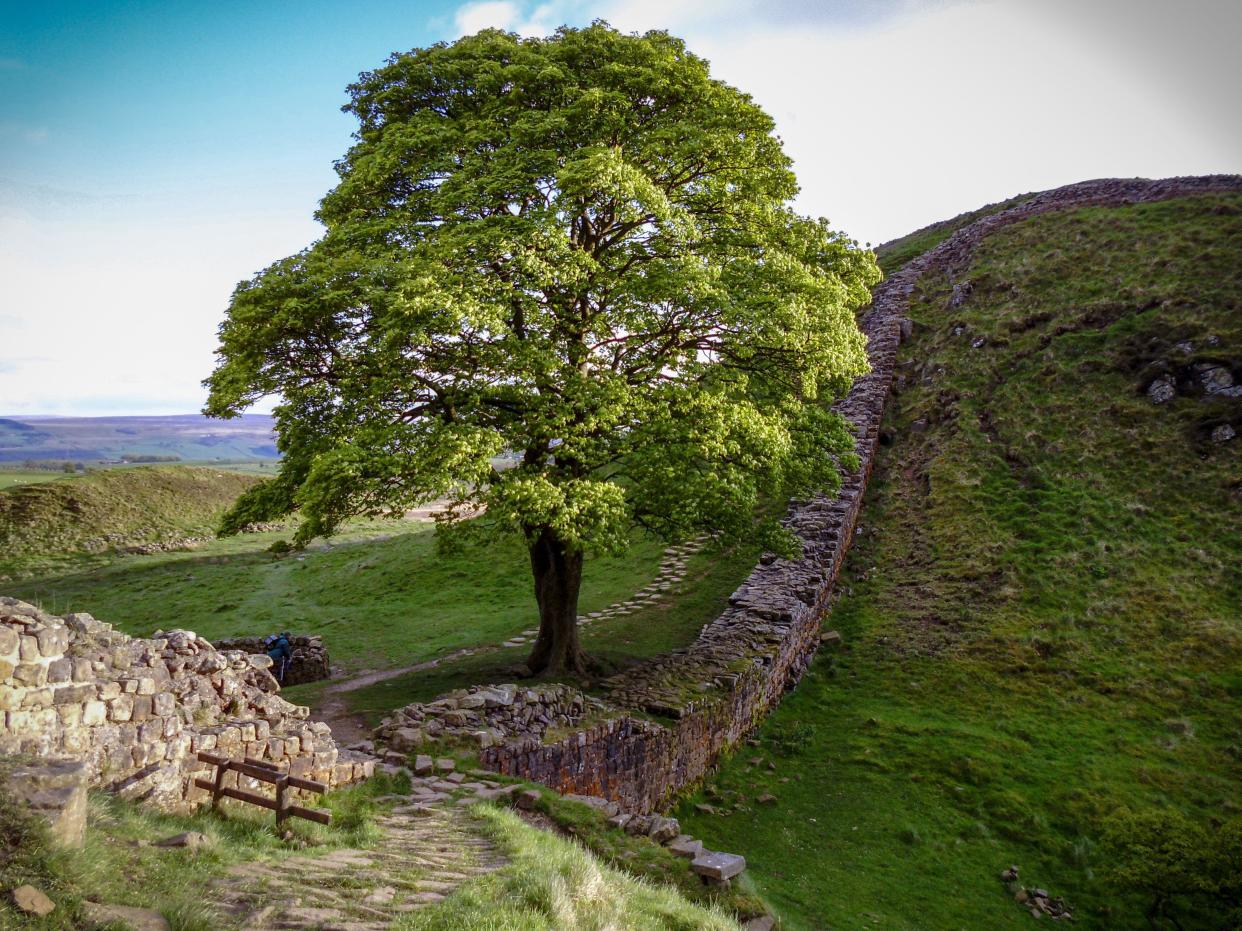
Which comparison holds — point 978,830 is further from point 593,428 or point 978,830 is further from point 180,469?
point 180,469

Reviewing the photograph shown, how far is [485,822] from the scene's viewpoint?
10.3 m

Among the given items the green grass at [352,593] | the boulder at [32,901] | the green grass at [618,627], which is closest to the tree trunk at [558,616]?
the green grass at [618,627]

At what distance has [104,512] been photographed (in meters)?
48.4

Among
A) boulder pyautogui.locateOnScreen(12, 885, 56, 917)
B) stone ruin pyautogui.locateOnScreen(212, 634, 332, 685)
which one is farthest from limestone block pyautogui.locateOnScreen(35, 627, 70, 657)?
stone ruin pyautogui.locateOnScreen(212, 634, 332, 685)

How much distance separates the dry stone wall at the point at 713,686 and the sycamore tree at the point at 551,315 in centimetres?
319

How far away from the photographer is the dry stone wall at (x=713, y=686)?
14703 millimetres

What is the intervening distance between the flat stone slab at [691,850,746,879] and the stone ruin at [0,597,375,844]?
551 centimetres

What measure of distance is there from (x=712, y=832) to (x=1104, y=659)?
14.1m

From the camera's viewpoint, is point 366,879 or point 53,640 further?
point 53,640

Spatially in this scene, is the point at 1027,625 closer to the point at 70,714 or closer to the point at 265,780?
the point at 265,780

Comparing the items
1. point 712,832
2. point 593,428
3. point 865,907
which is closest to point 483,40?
point 593,428

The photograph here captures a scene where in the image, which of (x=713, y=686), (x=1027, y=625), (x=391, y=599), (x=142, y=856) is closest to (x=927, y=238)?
(x=1027, y=625)

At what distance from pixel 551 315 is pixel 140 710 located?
11670mm

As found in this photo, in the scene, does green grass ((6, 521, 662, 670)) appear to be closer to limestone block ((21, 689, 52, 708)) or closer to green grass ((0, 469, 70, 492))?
limestone block ((21, 689, 52, 708))
